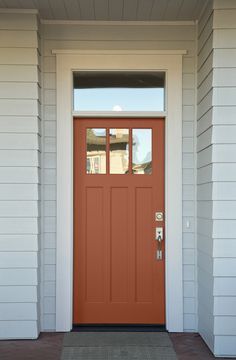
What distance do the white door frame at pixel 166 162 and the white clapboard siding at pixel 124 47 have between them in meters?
0.06

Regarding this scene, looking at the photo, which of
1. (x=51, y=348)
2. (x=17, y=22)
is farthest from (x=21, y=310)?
(x=17, y=22)

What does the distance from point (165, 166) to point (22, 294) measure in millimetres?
1910

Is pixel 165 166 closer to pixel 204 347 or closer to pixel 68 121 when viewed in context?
pixel 68 121

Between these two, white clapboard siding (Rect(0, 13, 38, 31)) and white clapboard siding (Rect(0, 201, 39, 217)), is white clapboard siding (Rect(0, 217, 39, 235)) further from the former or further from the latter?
white clapboard siding (Rect(0, 13, 38, 31))

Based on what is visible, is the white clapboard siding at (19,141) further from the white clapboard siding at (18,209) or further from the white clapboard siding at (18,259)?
the white clapboard siding at (18,259)

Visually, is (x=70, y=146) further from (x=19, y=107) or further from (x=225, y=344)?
(x=225, y=344)

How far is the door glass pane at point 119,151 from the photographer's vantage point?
17.3 ft

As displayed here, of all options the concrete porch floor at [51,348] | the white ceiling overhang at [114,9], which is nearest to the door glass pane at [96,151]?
the white ceiling overhang at [114,9]

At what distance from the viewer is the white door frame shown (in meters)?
5.11

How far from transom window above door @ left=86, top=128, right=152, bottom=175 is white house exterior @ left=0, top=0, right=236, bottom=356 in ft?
0.84

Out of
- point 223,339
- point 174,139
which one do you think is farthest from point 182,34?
point 223,339

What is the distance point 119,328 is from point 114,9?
3179 millimetres

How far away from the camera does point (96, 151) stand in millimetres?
5305

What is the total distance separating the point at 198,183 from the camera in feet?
16.6
